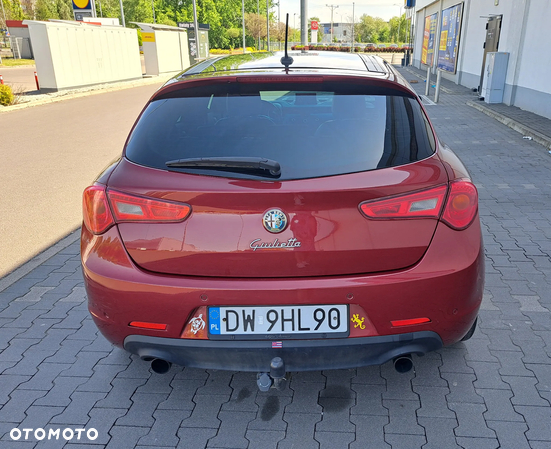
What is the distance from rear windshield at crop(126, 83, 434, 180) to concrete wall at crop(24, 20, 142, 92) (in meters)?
20.2

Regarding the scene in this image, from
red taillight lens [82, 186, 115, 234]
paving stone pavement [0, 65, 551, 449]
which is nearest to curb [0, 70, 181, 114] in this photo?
paving stone pavement [0, 65, 551, 449]

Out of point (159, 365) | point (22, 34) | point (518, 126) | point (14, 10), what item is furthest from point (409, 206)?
point (14, 10)

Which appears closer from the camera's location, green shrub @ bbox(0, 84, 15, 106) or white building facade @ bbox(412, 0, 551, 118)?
white building facade @ bbox(412, 0, 551, 118)

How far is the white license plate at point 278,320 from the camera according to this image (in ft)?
7.34

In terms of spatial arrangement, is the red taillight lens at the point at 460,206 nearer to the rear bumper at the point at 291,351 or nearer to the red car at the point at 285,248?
the red car at the point at 285,248

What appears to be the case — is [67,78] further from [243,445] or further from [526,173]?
[243,445]

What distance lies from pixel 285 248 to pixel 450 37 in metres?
25.0

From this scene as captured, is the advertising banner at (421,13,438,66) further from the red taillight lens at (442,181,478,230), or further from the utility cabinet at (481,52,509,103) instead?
the red taillight lens at (442,181,478,230)

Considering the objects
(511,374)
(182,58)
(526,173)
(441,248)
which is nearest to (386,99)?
(441,248)

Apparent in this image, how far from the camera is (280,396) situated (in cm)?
277

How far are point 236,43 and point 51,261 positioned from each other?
78.5 meters

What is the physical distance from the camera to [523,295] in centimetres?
381

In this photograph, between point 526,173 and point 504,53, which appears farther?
point 504,53

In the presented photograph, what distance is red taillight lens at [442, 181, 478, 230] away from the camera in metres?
2.29
